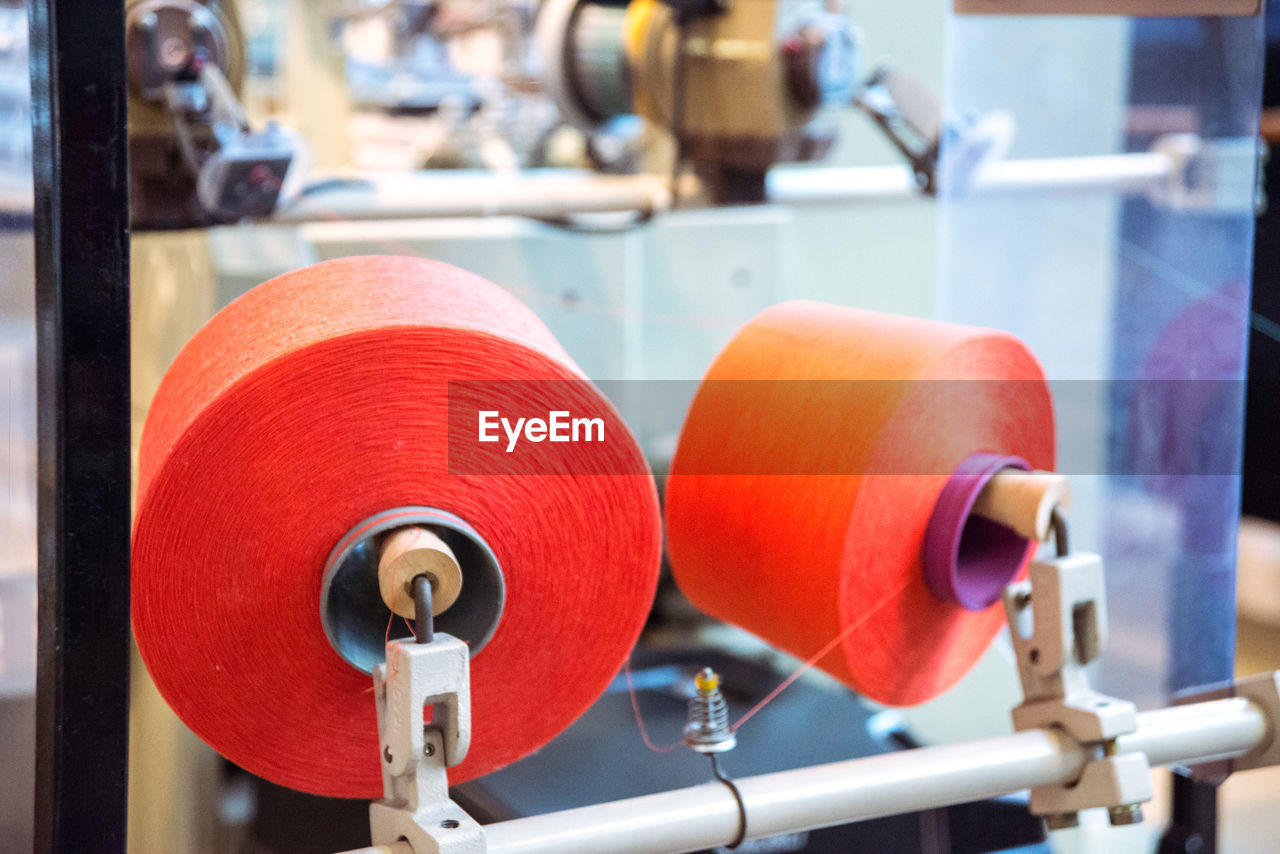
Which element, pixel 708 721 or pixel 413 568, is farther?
pixel 708 721

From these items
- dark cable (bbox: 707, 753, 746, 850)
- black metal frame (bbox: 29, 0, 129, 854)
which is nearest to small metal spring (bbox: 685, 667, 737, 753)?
dark cable (bbox: 707, 753, 746, 850)

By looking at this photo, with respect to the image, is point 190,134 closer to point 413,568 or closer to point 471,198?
point 471,198

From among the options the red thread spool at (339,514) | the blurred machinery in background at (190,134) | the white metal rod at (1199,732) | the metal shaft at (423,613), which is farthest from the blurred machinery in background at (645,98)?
Result: the metal shaft at (423,613)

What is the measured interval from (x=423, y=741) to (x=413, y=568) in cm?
9

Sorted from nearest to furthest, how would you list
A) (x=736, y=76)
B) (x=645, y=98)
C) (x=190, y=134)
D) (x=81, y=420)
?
(x=81, y=420)
(x=190, y=134)
(x=736, y=76)
(x=645, y=98)

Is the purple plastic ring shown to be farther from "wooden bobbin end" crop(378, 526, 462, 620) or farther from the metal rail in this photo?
"wooden bobbin end" crop(378, 526, 462, 620)

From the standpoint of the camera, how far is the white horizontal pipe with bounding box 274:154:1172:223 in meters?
1.45

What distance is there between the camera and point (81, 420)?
1.94 ft

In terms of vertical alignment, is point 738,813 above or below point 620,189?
below

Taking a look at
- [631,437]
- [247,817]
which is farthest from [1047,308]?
[247,817]

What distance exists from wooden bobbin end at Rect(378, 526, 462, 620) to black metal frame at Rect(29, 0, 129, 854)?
12 cm

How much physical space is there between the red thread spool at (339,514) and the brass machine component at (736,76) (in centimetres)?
98

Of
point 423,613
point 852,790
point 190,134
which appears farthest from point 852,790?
point 190,134

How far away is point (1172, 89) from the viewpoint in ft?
4.27
